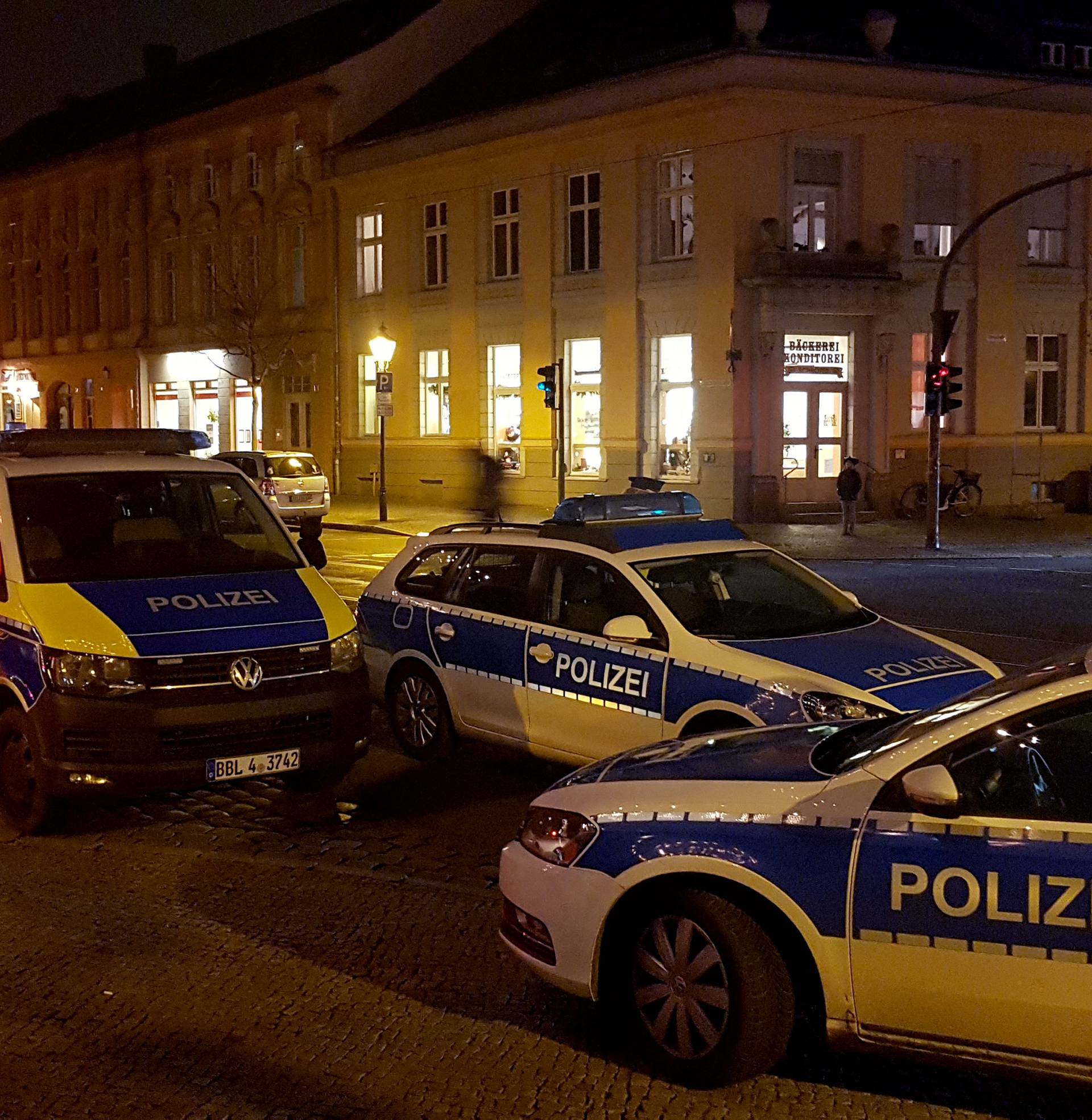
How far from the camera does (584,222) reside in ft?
108

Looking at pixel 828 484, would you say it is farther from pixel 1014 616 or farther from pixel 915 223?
pixel 1014 616

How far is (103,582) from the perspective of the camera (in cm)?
756

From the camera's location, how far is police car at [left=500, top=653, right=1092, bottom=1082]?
403cm

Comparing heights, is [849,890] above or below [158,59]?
below

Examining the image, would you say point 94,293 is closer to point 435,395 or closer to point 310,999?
point 435,395

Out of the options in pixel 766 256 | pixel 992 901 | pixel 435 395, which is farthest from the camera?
pixel 435 395

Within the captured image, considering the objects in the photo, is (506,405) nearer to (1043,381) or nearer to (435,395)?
(435,395)

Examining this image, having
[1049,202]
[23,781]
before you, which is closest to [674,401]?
[1049,202]

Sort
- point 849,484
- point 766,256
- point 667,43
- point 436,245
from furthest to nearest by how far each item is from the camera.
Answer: point 436,245 → point 667,43 → point 766,256 → point 849,484

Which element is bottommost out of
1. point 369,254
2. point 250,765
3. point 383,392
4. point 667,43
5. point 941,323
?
point 250,765

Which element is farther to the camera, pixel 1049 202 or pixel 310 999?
pixel 1049 202

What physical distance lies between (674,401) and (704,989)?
1078 inches

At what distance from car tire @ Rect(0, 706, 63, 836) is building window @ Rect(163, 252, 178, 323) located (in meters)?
40.7

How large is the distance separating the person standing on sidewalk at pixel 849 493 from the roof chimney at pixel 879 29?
9196 mm
